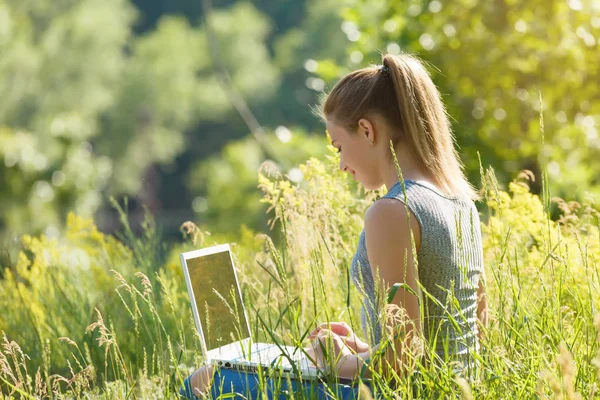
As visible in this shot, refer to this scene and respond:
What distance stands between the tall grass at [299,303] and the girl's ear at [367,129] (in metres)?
0.28

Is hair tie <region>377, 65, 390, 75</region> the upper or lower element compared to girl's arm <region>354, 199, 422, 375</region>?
upper

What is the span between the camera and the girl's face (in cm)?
215

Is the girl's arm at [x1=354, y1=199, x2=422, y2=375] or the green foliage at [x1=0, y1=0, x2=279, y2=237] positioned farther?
the green foliage at [x1=0, y1=0, x2=279, y2=237]

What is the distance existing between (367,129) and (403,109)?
3.9 inches

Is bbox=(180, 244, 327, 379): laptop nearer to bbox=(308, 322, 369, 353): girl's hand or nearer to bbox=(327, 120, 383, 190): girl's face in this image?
bbox=(308, 322, 369, 353): girl's hand

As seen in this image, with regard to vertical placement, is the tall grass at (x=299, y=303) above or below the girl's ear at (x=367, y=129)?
below

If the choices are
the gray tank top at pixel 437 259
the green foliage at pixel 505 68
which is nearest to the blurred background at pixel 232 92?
the green foliage at pixel 505 68

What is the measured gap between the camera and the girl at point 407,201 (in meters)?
1.89

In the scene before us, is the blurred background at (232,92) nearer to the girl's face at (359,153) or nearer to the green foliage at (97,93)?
the green foliage at (97,93)

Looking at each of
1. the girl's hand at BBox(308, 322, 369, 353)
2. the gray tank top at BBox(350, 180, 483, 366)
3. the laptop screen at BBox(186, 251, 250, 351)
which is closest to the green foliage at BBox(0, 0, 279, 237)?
the laptop screen at BBox(186, 251, 250, 351)

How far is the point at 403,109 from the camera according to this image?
212cm

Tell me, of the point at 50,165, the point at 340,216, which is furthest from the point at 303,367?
the point at 50,165

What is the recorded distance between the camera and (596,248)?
111 inches

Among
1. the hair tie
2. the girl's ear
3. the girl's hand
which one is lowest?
the girl's hand
